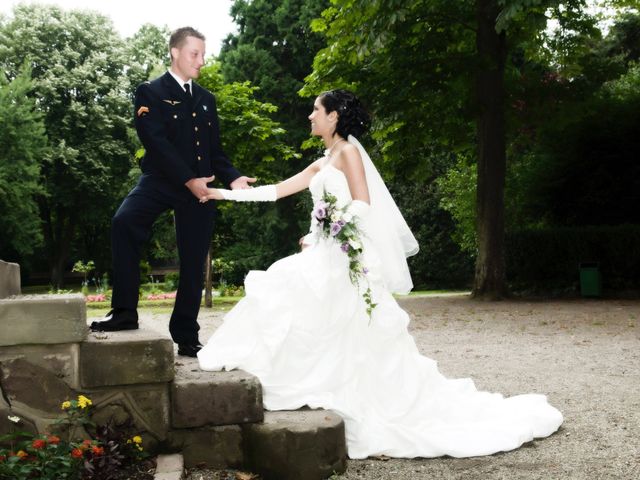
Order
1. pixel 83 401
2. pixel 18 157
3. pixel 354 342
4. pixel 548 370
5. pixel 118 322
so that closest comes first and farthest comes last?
pixel 83 401 < pixel 118 322 < pixel 354 342 < pixel 548 370 < pixel 18 157

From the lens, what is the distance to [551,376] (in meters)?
7.33

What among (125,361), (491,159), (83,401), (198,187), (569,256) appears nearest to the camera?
(83,401)

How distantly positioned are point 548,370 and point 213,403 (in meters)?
4.66

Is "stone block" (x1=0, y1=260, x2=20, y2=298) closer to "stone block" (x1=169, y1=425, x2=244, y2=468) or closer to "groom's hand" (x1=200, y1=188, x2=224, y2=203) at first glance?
"groom's hand" (x1=200, y1=188, x2=224, y2=203)

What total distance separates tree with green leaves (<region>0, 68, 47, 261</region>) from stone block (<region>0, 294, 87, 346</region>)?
25.9 metres

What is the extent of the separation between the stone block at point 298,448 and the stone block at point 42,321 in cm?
115

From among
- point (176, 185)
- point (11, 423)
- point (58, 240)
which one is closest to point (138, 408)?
point (11, 423)

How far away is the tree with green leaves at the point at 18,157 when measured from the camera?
28.4m

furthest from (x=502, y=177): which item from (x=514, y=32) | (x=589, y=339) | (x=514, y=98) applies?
(x=589, y=339)

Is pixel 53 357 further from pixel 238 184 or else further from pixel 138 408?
→ pixel 238 184

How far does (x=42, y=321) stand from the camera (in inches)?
157

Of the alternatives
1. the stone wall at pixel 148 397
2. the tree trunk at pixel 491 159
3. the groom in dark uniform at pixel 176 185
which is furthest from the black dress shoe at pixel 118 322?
the tree trunk at pixel 491 159

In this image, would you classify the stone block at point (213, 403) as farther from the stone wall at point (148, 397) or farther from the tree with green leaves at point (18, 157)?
the tree with green leaves at point (18, 157)

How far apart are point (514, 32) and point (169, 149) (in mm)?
14563
